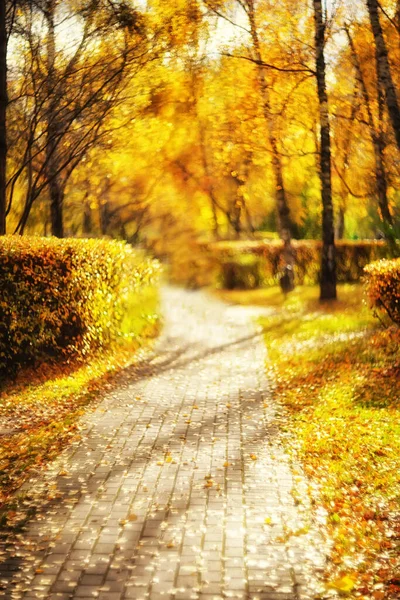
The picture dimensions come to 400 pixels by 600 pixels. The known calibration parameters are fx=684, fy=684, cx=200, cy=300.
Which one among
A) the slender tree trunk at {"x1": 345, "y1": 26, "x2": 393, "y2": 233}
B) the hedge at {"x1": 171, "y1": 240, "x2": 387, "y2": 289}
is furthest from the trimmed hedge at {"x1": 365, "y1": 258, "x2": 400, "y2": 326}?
the hedge at {"x1": 171, "y1": 240, "x2": 387, "y2": 289}

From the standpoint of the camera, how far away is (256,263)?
27844mm

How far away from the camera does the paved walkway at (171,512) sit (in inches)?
178

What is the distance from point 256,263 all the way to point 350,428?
2001 cm

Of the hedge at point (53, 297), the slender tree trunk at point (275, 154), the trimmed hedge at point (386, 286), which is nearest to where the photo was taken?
the hedge at point (53, 297)

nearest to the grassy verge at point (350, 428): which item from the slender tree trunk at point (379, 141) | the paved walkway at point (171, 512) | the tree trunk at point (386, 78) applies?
the paved walkway at point (171, 512)

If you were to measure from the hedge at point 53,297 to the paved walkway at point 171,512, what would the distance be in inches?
68.9

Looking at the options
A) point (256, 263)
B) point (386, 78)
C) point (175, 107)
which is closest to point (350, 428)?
point (386, 78)

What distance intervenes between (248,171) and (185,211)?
12.3 feet

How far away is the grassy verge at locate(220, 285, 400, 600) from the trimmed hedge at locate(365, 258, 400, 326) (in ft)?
1.48

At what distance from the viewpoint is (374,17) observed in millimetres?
12617

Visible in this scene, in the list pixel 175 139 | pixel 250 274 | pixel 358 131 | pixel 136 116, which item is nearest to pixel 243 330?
pixel 136 116

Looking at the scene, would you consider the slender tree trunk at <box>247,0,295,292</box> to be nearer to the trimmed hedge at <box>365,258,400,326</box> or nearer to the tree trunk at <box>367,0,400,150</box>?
the tree trunk at <box>367,0,400,150</box>

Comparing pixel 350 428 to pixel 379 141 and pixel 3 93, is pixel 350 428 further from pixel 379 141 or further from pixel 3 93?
pixel 379 141

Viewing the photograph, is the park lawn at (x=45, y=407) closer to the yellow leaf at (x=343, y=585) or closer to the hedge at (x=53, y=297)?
the hedge at (x=53, y=297)
